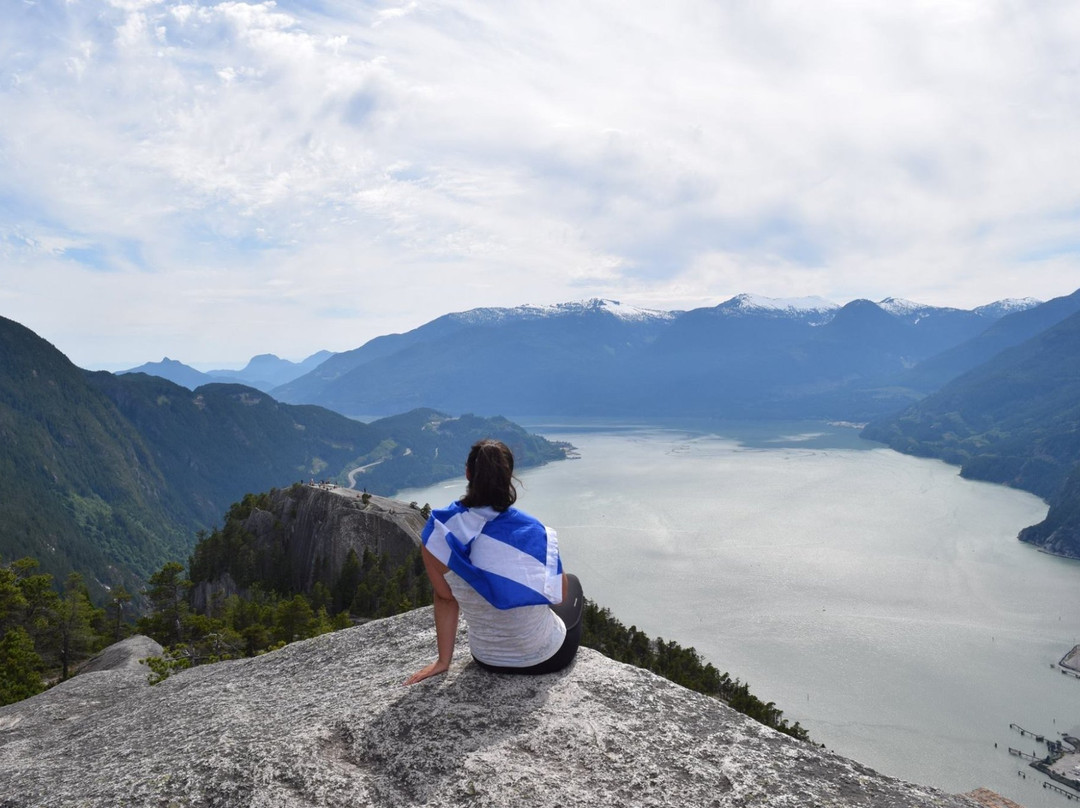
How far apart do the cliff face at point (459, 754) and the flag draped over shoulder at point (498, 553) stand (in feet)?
2.65

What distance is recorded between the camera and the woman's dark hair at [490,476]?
556 centimetres

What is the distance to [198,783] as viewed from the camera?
4656mm

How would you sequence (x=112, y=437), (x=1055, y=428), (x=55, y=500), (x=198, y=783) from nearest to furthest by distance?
(x=198, y=783) < (x=55, y=500) < (x=112, y=437) < (x=1055, y=428)

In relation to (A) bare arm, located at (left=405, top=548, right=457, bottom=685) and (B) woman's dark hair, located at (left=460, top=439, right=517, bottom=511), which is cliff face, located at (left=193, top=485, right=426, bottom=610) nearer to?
(A) bare arm, located at (left=405, top=548, right=457, bottom=685)

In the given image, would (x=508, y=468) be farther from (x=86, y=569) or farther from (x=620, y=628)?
(x=86, y=569)

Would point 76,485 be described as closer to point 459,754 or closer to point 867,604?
point 867,604

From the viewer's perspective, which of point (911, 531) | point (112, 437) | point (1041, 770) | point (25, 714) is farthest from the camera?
point (112, 437)

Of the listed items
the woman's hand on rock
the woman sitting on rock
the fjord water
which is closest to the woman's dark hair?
the woman sitting on rock

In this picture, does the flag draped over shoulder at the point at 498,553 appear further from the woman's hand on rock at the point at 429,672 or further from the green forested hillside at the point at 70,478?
the green forested hillside at the point at 70,478

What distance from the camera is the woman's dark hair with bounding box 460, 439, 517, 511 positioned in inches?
219

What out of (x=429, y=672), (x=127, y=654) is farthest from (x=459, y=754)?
(x=127, y=654)

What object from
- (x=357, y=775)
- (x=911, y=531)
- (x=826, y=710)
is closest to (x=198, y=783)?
(x=357, y=775)

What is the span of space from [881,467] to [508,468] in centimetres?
20703

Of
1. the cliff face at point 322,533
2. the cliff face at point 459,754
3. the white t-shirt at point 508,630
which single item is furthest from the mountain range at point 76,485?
the white t-shirt at point 508,630
